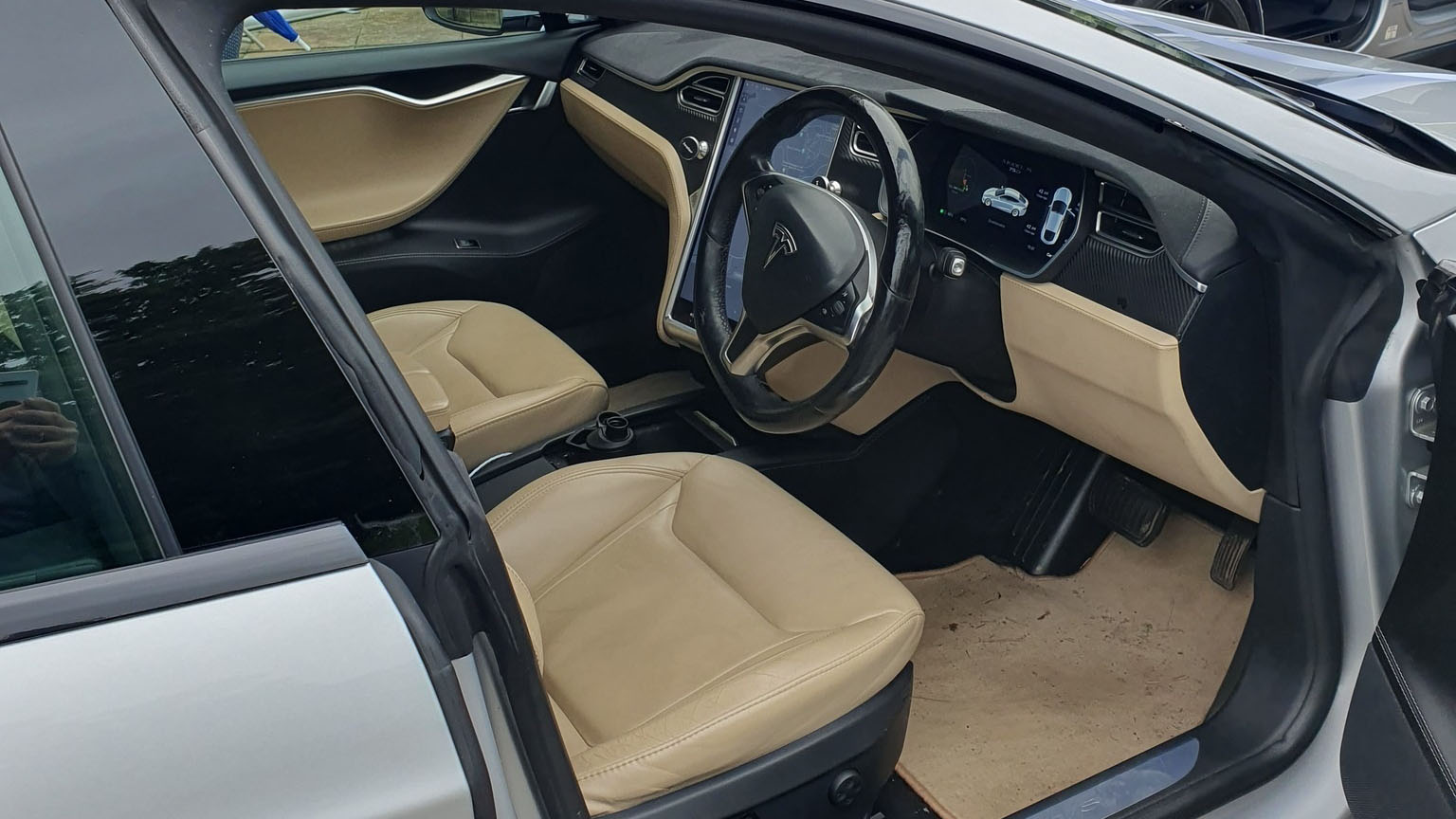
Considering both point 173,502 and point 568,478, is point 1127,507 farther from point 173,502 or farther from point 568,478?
point 173,502

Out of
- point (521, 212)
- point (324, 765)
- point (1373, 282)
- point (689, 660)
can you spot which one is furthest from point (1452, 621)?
point (521, 212)

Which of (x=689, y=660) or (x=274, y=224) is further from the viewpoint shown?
(x=689, y=660)

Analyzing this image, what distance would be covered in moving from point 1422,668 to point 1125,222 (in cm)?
63

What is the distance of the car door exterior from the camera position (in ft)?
2.30

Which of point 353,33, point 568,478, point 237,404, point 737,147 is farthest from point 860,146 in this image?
point 353,33

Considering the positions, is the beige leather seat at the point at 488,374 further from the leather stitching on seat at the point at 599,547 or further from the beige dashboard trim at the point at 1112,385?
the beige dashboard trim at the point at 1112,385

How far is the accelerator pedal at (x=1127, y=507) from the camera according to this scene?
203 centimetres

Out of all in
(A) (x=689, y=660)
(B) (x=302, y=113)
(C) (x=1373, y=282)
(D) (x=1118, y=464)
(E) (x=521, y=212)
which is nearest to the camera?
(C) (x=1373, y=282)

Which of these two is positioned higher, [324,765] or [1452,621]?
[1452,621]

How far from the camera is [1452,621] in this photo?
106 cm

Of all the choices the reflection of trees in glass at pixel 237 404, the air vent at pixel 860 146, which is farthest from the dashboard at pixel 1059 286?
the reflection of trees in glass at pixel 237 404

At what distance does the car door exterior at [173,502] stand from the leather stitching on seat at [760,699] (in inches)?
14.6

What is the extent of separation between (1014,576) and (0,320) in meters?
1.78

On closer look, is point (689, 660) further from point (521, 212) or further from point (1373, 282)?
point (521, 212)
